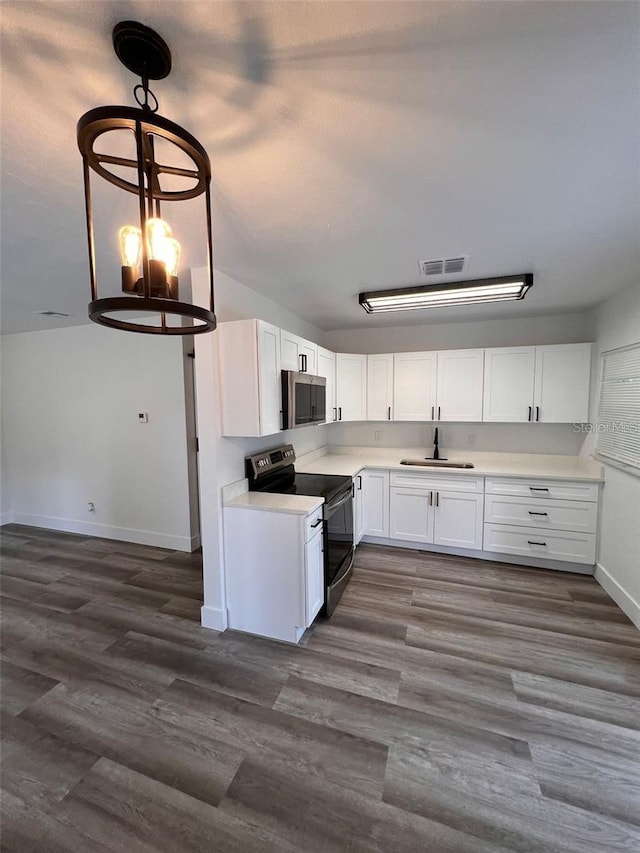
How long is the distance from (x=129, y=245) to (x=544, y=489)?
369 centimetres

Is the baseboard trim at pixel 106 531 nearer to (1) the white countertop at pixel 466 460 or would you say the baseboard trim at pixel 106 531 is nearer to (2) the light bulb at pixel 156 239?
(1) the white countertop at pixel 466 460

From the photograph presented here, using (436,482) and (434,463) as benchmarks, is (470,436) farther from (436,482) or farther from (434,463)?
(436,482)

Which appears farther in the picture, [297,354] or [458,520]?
[458,520]

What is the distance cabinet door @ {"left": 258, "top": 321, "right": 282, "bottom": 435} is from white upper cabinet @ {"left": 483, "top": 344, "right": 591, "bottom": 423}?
2387 millimetres

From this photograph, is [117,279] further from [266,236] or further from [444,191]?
[444,191]

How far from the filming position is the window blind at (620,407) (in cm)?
260

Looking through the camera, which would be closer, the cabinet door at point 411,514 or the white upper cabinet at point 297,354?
the white upper cabinet at point 297,354

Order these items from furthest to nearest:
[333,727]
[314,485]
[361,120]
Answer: [314,485] → [333,727] → [361,120]

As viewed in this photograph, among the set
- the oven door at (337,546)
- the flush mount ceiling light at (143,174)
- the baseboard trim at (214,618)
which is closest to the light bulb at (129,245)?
the flush mount ceiling light at (143,174)

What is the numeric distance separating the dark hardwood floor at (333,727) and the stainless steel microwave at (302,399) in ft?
5.06

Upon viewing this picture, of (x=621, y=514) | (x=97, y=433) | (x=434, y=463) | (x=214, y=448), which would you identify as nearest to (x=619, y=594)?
(x=621, y=514)

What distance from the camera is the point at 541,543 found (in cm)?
330

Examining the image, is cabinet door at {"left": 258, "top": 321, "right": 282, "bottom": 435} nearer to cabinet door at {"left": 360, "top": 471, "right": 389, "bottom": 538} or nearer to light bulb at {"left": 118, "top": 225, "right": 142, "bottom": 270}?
light bulb at {"left": 118, "top": 225, "right": 142, "bottom": 270}

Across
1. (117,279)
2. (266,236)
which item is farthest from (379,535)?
(117,279)
